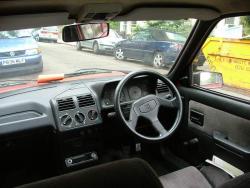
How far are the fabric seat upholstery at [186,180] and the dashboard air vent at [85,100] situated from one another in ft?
2.98

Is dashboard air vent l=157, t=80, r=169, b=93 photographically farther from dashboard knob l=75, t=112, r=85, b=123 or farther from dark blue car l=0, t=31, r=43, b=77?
dark blue car l=0, t=31, r=43, b=77

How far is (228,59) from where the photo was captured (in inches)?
122

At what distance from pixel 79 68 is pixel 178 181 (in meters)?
1.40

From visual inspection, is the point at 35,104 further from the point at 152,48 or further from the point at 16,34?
the point at 152,48

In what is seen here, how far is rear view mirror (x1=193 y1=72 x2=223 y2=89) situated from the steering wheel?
397 mm

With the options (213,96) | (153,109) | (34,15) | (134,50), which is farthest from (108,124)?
(34,15)

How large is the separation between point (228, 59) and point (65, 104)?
4.69 feet

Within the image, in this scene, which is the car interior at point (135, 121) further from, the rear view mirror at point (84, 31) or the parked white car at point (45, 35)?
the parked white car at point (45, 35)

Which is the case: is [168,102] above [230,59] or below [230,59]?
below

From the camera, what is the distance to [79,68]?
11.2ft

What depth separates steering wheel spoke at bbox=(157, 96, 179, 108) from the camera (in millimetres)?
3134

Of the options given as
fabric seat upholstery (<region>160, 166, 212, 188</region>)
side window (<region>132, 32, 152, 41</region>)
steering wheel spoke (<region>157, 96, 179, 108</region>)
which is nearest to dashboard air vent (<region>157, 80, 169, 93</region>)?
steering wheel spoke (<region>157, 96, 179, 108</region>)

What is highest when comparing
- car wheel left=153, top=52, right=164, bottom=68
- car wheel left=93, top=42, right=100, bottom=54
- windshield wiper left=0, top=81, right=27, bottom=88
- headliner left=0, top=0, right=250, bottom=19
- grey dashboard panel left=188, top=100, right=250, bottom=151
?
headliner left=0, top=0, right=250, bottom=19

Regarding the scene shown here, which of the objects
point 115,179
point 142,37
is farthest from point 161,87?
point 115,179
